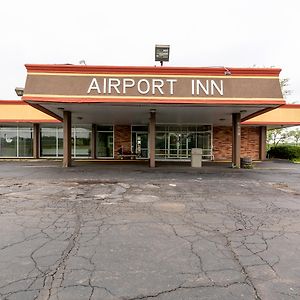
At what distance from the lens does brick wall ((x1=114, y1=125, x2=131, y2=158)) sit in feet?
80.6

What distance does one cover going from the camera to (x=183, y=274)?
350 centimetres

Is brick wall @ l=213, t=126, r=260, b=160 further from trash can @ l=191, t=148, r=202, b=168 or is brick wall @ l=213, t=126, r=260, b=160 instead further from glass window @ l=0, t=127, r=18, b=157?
glass window @ l=0, t=127, r=18, b=157

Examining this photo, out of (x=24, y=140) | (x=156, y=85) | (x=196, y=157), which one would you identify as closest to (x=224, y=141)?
(x=196, y=157)

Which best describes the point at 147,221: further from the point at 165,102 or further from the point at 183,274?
the point at 165,102

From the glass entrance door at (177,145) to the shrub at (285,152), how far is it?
10.4 metres

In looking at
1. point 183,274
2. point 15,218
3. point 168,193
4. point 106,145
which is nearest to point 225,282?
point 183,274

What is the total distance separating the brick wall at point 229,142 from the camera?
24344mm

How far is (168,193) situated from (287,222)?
390 centimetres

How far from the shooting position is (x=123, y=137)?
2461 cm

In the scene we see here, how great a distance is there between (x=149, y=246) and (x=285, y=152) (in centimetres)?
2631

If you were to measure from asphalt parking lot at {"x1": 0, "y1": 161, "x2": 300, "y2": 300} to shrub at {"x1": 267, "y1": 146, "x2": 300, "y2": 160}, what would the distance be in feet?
64.8

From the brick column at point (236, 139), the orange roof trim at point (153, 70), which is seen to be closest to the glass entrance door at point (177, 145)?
the brick column at point (236, 139)

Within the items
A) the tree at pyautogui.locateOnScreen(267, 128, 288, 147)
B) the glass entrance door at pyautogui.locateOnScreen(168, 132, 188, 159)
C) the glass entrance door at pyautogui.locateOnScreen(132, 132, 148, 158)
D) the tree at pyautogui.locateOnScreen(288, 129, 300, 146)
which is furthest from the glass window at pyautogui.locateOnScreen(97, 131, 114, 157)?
the tree at pyautogui.locateOnScreen(288, 129, 300, 146)

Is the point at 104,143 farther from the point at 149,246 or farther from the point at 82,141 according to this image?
the point at 149,246
